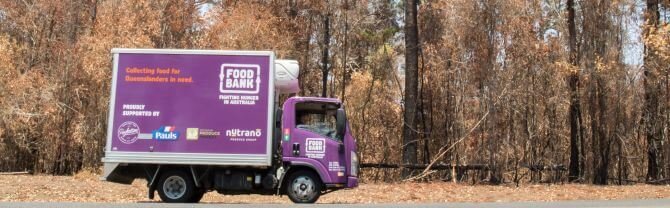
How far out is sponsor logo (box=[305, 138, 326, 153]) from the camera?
41.4 feet

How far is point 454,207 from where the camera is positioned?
11727 millimetres

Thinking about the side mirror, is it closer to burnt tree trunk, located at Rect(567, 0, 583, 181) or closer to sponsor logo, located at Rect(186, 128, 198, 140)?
sponsor logo, located at Rect(186, 128, 198, 140)

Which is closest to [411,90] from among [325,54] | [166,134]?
[325,54]

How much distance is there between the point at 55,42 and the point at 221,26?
9.18 meters

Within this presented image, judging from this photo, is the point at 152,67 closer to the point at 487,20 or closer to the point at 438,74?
the point at 487,20

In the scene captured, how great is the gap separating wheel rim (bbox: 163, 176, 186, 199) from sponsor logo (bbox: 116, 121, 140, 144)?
1.09 metres

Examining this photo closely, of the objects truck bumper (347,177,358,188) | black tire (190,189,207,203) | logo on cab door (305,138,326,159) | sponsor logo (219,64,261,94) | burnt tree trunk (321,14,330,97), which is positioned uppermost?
burnt tree trunk (321,14,330,97)

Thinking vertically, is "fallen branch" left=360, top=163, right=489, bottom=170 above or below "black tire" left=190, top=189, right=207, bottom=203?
above

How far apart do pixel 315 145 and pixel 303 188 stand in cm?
90

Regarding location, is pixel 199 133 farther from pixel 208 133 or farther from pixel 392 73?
pixel 392 73

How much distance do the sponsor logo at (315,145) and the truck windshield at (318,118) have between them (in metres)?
0.16

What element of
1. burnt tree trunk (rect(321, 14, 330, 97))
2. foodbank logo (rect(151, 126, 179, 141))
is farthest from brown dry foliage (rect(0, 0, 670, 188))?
foodbank logo (rect(151, 126, 179, 141))

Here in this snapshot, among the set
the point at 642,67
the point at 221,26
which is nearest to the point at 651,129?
the point at 642,67

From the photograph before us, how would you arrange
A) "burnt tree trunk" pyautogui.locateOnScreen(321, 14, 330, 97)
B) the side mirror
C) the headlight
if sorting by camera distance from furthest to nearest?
"burnt tree trunk" pyautogui.locateOnScreen(321, 14, 330, 97), the headlight, the side mirror
